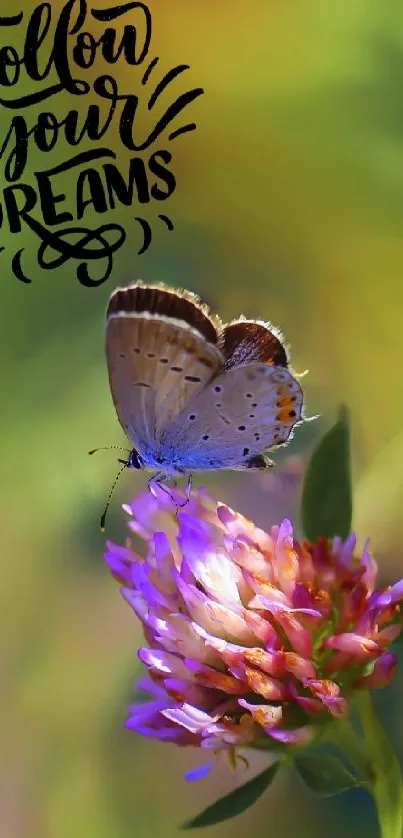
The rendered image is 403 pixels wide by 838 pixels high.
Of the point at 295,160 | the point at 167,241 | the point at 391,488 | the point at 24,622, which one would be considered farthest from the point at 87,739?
the point at 295,160

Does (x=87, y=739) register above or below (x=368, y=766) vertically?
below

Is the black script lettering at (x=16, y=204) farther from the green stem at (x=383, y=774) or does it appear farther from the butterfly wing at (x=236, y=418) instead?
the green stem at (x=383, y=774)

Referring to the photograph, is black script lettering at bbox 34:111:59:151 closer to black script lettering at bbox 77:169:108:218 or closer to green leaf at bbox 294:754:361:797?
black script lettering at bbox 77:169:108:218

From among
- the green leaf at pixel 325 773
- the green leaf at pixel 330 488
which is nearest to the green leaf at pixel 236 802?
the green leaf at pixel 325 773

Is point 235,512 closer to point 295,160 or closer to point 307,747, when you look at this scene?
point 307,747

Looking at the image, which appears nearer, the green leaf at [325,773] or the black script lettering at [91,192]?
the green leaf at [325,773]
